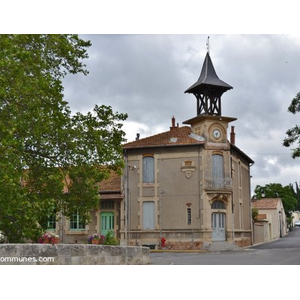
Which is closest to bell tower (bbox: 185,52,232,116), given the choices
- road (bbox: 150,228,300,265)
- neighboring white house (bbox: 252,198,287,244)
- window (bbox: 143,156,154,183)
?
window (bbox: 143,156,154,183)

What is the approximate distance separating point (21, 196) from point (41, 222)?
2160 mm

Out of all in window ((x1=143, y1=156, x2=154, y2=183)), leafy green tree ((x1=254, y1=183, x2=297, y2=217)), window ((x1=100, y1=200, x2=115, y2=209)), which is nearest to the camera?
window ((x1=143, y1=156, x2=154, y2=183))

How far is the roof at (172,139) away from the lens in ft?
94.2

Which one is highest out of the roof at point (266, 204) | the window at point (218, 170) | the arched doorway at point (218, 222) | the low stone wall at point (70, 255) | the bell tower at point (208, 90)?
the bell tower at point (208, 90)

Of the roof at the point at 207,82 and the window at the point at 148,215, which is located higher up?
the roof at the point at 207,82

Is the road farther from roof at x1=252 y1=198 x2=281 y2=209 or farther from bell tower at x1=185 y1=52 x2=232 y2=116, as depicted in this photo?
roof at x1=252 y1=198 x2=281 y2=209

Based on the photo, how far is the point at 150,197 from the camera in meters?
28.8

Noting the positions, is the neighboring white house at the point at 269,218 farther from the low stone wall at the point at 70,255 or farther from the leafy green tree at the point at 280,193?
the low stone wall at the point at 70,255

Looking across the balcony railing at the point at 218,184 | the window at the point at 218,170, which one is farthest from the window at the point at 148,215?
the window at the point at 218,170

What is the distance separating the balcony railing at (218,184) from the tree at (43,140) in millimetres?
11917

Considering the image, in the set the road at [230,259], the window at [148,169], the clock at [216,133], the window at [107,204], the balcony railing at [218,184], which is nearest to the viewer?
the road at [230,259]

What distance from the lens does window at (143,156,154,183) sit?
29.1 metres

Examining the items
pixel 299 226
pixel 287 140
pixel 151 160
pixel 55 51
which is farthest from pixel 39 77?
pixel 299 226

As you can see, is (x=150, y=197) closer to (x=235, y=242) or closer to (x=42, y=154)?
(x=235, y=242)
